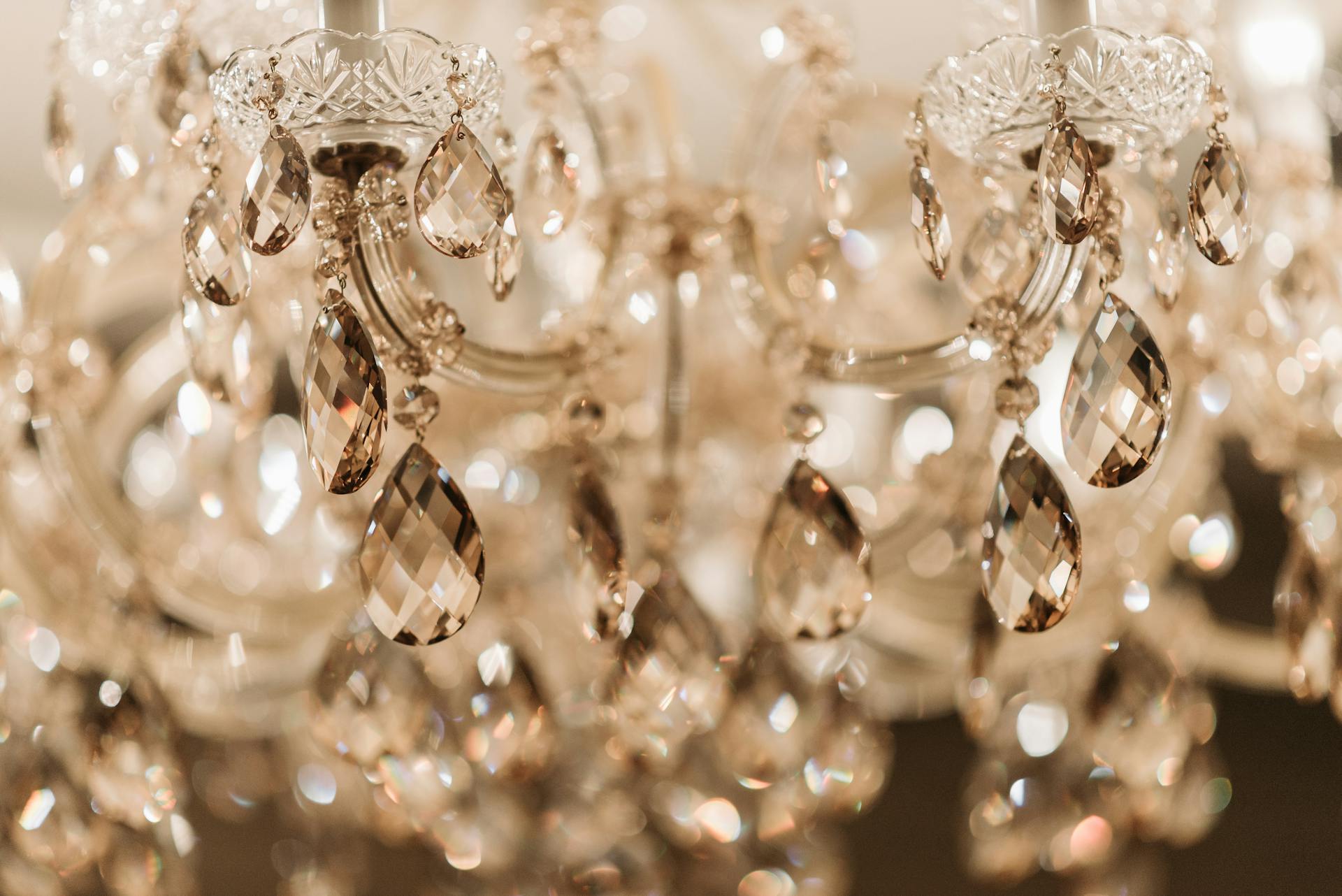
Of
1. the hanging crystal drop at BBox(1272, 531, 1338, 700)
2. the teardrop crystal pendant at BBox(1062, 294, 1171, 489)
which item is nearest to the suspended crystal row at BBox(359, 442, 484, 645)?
the teardrop crystal pendant at BBox(1062, 294, 1171, 489)

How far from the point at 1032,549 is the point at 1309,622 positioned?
303 mm

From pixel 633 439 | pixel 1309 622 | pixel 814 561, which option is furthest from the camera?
pixel 633 439

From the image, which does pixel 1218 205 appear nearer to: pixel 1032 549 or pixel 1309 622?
pixel 1032 549

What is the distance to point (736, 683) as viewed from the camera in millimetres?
764

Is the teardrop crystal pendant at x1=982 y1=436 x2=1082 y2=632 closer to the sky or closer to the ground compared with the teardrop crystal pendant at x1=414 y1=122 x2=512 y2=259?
closer to the ground

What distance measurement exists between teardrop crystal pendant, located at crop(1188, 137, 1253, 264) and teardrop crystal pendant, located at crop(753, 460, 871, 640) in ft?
0.60

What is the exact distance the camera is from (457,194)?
415mm

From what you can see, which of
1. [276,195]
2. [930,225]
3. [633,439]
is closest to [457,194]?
[276,195]

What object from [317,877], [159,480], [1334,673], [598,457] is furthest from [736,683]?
[159,480]

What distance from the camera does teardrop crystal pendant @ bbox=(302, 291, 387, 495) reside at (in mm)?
411

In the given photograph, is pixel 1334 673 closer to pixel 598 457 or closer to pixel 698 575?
pixel 598 457

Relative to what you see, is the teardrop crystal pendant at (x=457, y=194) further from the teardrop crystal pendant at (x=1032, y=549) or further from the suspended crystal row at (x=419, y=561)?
the teardrop crystal pendant at (x=1032, y=549)

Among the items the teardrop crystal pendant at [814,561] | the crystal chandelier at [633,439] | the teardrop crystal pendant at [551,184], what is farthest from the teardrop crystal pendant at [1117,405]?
the teardrop crystal pendant at [551,184]

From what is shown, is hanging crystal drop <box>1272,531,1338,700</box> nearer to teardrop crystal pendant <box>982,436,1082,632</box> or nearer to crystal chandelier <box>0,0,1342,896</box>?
crystal chandelier <box>0,0,1342,896</box>
